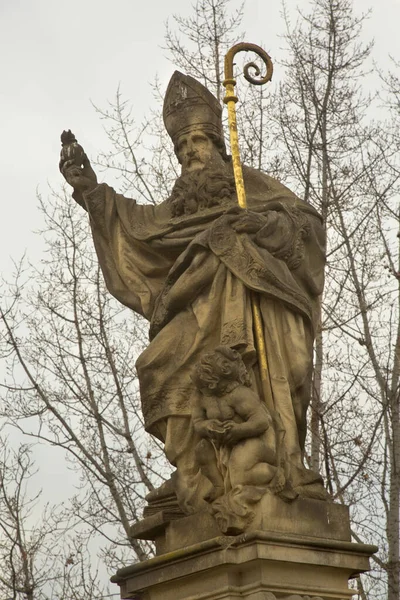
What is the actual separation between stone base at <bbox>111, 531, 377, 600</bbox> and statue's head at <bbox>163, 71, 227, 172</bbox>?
2.59 metres

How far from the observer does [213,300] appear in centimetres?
861

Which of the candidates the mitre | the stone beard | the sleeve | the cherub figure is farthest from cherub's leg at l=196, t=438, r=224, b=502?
the mitre

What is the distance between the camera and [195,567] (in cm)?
781

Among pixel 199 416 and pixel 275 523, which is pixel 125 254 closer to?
pixel 199 416

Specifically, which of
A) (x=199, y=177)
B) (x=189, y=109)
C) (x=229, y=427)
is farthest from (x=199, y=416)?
(x=189, y=109)

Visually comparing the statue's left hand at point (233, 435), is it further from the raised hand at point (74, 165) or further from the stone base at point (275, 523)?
the raised hand at point (74, 165)

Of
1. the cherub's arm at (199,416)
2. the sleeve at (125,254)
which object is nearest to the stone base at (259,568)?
the cherub's arm at (199,416)

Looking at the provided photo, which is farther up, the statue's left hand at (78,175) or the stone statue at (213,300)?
the statue's left hand at (78,175)

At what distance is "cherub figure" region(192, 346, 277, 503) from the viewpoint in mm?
7857

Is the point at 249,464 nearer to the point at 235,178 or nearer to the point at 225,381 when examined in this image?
the point at 225,381

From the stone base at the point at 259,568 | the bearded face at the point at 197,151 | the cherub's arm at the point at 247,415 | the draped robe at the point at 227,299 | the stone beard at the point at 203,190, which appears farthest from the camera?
the bearded face at the point at 197,151

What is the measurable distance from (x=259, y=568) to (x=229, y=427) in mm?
768

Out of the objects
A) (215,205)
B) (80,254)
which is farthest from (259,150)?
(215,205)

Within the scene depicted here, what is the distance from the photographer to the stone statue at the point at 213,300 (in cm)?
800
